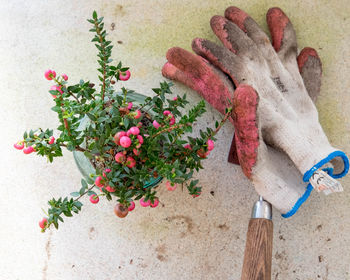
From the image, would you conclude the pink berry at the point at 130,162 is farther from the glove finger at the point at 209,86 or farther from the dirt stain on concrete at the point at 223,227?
the dirt stain on concrete at the point at 223,227

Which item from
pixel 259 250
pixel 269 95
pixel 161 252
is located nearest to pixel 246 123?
pixel 269 95

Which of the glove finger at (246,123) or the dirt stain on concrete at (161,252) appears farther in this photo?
the dirt stain on concrete at (161,252)

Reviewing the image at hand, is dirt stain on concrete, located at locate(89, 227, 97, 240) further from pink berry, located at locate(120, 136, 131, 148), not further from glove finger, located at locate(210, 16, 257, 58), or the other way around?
glove finger, located at locate(210, 16, 257, 58)

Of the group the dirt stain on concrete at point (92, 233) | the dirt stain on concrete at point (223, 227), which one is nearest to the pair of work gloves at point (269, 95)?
the dirt stain on concrete at point (223, 227)

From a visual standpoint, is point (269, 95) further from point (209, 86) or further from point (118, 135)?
point (118, 135)

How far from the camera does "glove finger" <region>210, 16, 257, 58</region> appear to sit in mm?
935

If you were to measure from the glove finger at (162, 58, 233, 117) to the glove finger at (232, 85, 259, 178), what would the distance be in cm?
11

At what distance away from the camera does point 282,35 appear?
1.00m

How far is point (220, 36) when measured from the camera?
0.98m

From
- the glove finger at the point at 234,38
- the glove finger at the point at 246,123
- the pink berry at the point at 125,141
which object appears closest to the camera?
the pink berry at the point at 125,141

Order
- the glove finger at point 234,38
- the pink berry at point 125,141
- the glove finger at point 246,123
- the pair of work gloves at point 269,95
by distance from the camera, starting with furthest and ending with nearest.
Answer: the glove finger at point 234,38 < the pair of work gloves at point 269,95 < the glove finger at point 246,123 < the pink berry at point 125,141

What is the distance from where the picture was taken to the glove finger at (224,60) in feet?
2.98

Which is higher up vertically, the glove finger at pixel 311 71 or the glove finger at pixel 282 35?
the glove finger at pixel 282 35

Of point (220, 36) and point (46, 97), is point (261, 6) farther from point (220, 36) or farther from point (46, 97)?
point (46, 97)
